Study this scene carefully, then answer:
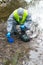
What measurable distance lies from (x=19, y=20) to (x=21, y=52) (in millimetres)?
1060

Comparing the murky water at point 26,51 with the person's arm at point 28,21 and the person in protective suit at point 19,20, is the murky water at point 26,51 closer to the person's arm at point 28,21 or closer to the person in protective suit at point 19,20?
the person in protective suit at point 19,20

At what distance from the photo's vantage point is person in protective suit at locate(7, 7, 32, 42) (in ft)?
27.7

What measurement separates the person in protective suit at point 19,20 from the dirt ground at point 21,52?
0.85ft

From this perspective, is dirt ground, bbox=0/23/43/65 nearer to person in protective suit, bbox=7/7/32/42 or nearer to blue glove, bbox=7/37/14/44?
blue glove, bbox=7/37/14/44

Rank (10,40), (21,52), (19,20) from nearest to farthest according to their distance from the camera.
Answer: (21,52)
(10,40)
(19,20)

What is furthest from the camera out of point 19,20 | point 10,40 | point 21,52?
point 19,20

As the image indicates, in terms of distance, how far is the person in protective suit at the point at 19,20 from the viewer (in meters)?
8.43

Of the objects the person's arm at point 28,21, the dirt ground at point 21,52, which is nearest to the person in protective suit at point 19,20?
the person's arm at point 28,21

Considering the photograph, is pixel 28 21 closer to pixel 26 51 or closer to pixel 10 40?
pixel 10 40

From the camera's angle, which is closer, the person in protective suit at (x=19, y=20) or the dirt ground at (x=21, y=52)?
the dirt ground at (x=21, y=52)

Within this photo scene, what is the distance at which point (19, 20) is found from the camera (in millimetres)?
8594

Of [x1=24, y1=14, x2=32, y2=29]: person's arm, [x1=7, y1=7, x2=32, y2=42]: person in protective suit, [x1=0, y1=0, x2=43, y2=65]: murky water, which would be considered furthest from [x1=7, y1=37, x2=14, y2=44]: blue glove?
[x1=24, y1=14, x2=32, y2=29]: person's arm

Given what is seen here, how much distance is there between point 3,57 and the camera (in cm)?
768

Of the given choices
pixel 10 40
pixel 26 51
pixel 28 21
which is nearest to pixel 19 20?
pixel 28 21
